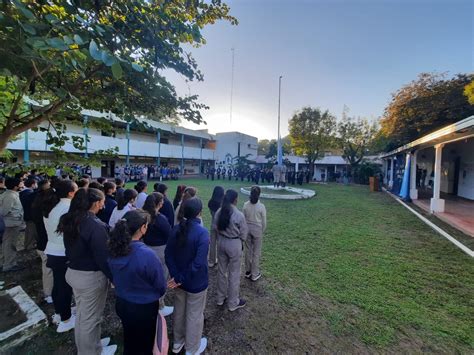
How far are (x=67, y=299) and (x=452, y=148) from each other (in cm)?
1887

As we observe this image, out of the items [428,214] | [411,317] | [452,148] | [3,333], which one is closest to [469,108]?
[452,148]

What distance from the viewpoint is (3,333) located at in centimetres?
263

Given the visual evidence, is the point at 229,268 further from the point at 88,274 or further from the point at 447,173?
the point at 447,173

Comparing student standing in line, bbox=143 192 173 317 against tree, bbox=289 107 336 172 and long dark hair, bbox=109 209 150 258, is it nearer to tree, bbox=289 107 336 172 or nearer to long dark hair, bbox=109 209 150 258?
long dark hair, bbox=109 209 150 258

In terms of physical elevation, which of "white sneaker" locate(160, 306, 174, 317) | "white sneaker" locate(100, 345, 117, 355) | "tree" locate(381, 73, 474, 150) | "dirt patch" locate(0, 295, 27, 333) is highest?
"tree" locate(381, 73, 474, 150)

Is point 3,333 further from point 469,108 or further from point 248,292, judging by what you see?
point 469,108

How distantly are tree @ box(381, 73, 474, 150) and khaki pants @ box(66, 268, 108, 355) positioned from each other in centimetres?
1805

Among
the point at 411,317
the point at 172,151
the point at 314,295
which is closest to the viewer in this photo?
the point at 411,317

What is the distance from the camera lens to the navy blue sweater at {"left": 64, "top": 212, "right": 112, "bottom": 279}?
6.88 ft

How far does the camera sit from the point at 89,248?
2125mm

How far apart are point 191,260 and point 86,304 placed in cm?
105

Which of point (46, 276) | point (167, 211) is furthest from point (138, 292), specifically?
point (46, 276)

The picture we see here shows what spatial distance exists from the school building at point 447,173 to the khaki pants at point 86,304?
7.95 m

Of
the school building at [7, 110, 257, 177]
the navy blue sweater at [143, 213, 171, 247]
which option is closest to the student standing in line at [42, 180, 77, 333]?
the navy blue sweater at [143, 213, 171, 247]
